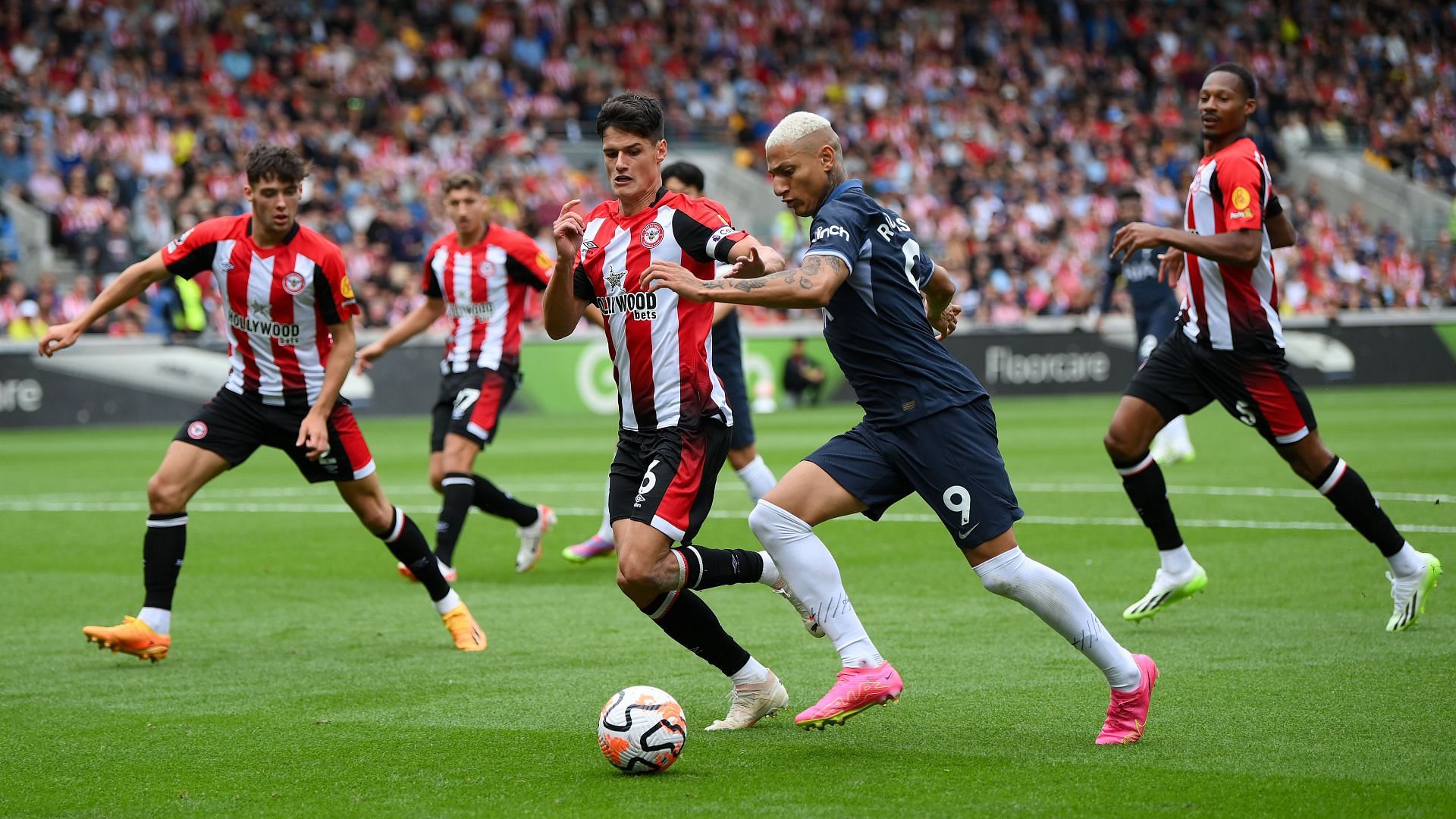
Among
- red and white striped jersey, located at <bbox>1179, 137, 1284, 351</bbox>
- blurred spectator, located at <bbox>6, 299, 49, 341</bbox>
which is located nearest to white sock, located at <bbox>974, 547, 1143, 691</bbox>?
red and white striped jersey, located at <bbox>1179, 137, 1284, 351</bbox>

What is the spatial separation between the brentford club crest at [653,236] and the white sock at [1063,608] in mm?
1700

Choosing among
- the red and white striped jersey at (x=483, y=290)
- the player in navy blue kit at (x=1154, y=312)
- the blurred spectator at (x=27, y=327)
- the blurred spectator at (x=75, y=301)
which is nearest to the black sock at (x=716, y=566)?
the red and white striped jersey at (x=483, y=290)

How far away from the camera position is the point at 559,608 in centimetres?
891

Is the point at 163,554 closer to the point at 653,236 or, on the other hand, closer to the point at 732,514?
the point at 653,236

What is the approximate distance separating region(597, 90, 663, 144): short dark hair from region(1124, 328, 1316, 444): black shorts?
3.17m

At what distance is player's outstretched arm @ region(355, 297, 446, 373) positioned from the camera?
9836 mm

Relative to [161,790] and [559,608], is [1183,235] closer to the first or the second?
[559,608]

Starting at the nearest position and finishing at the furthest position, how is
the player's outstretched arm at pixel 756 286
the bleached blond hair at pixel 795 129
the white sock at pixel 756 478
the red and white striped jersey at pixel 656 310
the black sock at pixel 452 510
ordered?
the player's outstretched arm at pixel 756 286 → the bleached blond hair at pixel 795 129 → the red and white striped jersey at pixel 656 310 → the black sock at pixel 452 510 → the white sock at pixel 756 478

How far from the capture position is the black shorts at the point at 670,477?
19.3ft

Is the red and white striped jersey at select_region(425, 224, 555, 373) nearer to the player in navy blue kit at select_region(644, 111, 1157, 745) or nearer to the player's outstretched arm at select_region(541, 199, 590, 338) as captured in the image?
the player's outstretched arm at select_region(541, 199, 590, 338)

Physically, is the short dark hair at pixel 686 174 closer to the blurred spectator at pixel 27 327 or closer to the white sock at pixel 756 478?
the white sock at pixel 756 478

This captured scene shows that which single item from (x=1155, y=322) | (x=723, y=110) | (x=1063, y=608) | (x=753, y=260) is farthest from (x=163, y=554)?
(x=723, y=110)

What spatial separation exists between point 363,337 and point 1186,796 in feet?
71.8

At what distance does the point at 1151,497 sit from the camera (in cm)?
810
